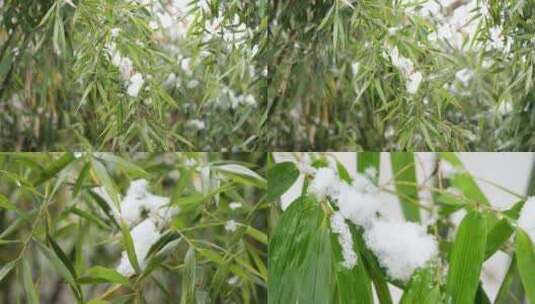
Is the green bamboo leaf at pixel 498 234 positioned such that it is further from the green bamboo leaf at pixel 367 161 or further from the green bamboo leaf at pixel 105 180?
the green bamboo leaf at pixel 105 180

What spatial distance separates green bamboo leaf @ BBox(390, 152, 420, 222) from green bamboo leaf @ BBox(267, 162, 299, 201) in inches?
8.0

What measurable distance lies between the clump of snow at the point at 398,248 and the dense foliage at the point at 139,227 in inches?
9.1

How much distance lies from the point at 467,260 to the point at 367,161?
29cm

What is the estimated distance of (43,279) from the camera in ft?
4.80

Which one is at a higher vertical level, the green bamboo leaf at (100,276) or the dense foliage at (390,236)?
the dense foliage at (390,236)

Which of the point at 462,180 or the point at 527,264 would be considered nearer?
the point at 527,264

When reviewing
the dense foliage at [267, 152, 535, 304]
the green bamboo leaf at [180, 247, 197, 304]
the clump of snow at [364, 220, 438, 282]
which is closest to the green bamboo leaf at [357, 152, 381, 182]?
the dense foliage at [267, 152, 535, 304]

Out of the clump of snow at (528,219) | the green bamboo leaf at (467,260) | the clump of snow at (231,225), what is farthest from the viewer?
the clump of snow at (231,225)

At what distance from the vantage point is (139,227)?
1436mm

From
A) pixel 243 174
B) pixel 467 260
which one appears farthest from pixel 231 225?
pixel 467 260

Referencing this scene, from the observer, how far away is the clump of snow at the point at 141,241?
4.64 ft

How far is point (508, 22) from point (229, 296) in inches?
31.4

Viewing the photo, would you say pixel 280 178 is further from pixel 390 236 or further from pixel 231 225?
pixel 390 236

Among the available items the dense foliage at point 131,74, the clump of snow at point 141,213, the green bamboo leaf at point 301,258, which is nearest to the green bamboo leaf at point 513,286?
the green bamboo leaf at point 301,258
